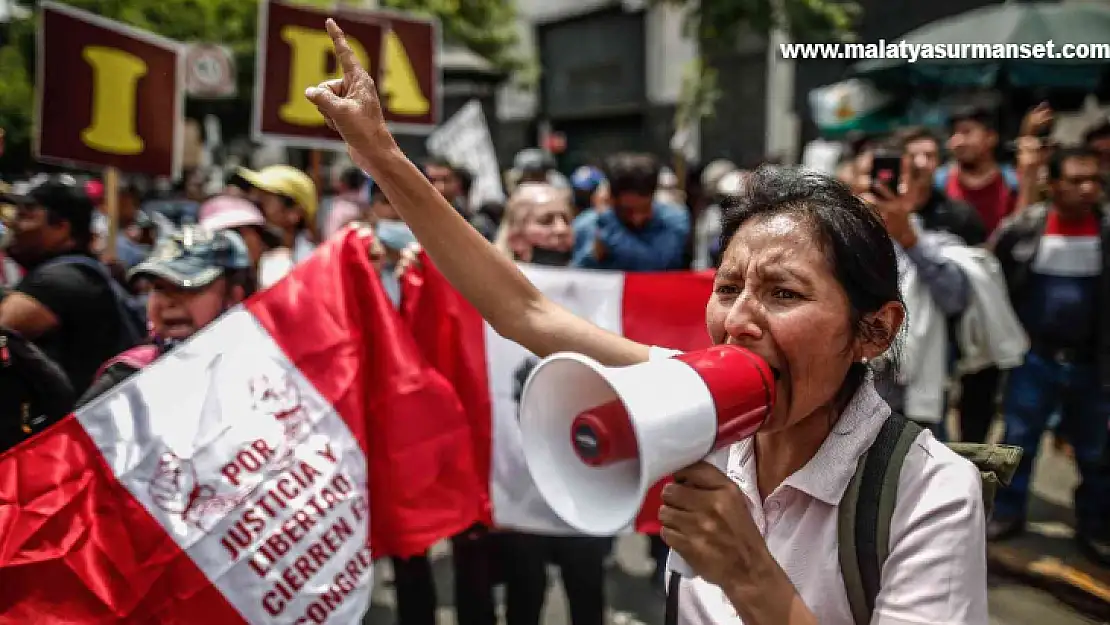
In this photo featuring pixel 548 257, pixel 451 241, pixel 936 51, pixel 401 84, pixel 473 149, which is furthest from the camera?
pixel 473 149

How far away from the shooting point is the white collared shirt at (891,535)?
1084mm

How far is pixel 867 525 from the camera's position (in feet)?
3.77

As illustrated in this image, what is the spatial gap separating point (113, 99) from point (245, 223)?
1.33m

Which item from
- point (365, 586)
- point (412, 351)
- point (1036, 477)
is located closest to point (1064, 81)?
point (1036, 477)

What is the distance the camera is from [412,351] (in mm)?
2855

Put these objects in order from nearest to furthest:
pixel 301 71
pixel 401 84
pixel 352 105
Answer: pixel 352 105, pixel 301 71, pixel 401 84

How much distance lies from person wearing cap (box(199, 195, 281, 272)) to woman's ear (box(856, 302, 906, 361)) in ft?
9.71

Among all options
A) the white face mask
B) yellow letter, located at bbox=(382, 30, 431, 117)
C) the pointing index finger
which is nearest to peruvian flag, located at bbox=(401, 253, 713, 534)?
the white face mask

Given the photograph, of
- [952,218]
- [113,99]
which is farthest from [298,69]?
[952,218]

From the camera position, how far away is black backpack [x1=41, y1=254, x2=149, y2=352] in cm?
317

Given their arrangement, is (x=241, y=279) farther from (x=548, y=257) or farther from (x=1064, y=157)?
(x=1064, y=157)

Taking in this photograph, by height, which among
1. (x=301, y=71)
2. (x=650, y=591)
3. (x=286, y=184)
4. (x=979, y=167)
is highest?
(x=301, y=71)

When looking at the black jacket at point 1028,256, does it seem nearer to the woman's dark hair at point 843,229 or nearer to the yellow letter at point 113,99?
the woman's dark hair at point 843,229

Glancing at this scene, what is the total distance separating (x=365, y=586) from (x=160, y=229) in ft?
18.5
